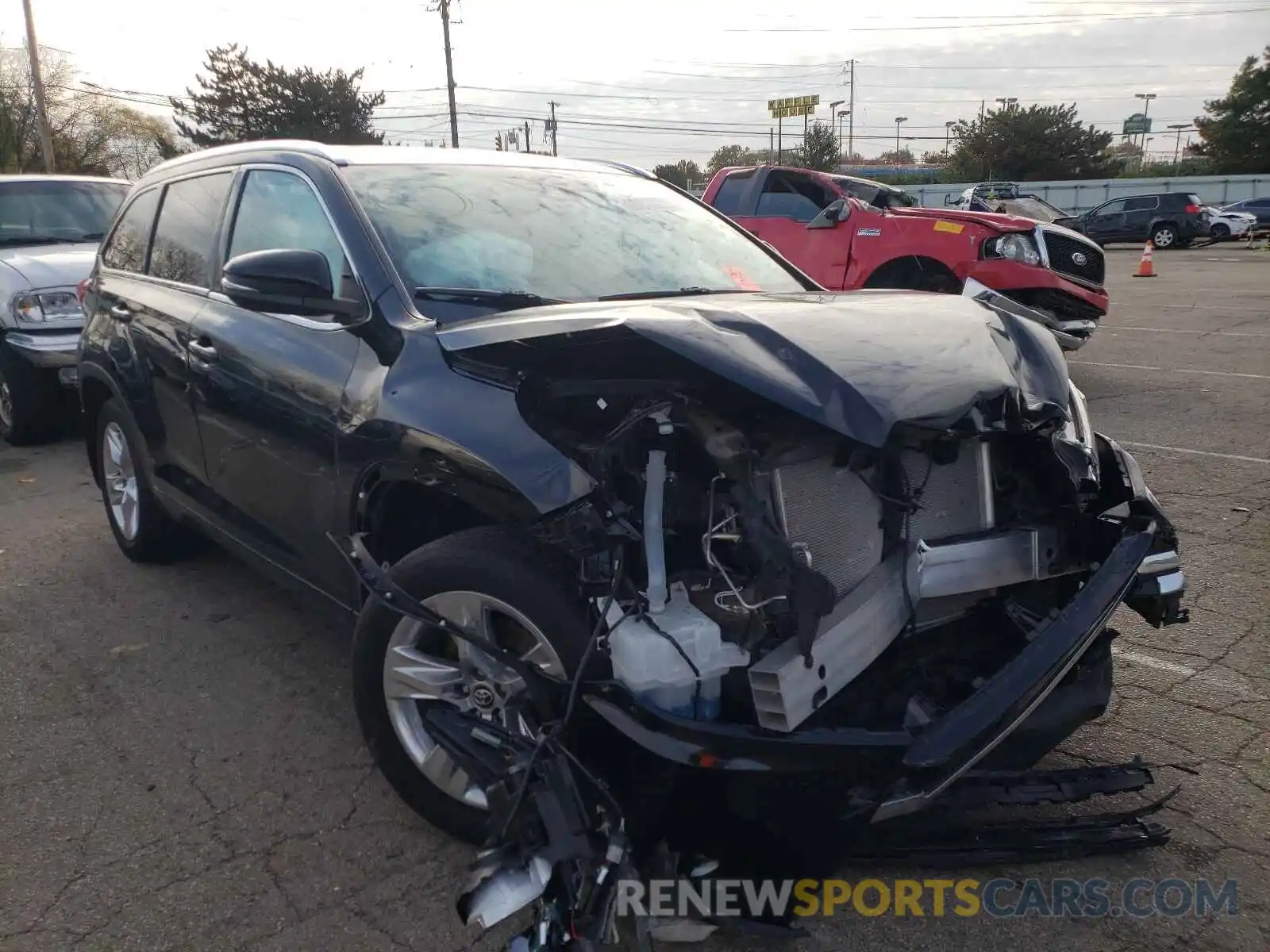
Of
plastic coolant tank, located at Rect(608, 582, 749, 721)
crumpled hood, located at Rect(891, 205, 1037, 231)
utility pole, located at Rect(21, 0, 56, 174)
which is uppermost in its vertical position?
utility pole, located at Rect(21, 0, 56, 174)

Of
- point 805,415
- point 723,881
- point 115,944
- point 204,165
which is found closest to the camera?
point 805,415

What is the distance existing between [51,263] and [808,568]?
294 inches

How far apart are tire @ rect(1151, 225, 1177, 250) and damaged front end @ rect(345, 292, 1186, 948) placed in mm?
33122

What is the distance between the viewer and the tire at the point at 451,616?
223 cm

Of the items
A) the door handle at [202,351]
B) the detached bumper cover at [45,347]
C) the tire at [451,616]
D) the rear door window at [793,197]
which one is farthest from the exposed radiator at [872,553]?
the rear door window at [793,197]

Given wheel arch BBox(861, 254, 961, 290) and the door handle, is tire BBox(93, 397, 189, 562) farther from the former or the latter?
wheel arch BBox(861, 254, 961, 290)

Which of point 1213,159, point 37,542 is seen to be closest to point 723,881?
point 37,542

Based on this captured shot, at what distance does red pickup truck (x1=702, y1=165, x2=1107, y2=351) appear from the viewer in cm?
889

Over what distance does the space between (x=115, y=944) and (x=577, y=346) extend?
1812 mm

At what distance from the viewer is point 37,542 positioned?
5.30m

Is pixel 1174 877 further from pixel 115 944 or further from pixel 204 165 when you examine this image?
pixel 204 165

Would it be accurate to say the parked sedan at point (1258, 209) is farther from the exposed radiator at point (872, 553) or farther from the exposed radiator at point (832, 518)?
the exposed radiator at point (832, 518)

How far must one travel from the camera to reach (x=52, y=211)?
332 inches

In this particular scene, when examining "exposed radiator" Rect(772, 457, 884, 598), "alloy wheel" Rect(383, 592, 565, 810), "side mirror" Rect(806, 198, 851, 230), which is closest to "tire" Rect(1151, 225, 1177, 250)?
"side mirror" Rect(806, 198, 851, 230)
